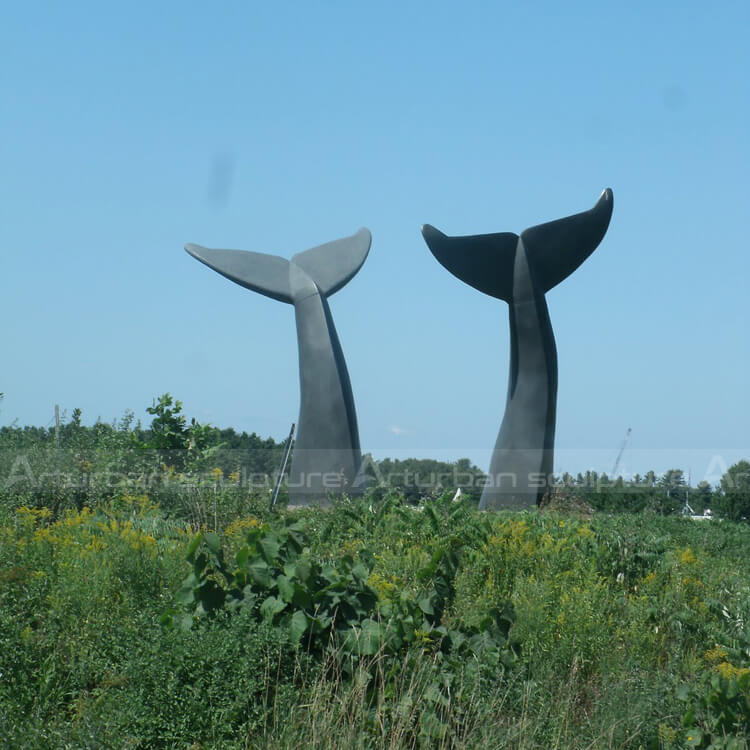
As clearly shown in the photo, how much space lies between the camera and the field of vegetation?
3531mm

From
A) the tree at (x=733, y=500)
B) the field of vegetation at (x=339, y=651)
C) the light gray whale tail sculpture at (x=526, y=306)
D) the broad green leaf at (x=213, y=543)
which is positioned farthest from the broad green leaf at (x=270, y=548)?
the tree at (x=733, y=500)

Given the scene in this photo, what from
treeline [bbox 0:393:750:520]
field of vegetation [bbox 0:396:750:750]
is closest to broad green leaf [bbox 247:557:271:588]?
field of vegetation [bbox 0:396:750:750]

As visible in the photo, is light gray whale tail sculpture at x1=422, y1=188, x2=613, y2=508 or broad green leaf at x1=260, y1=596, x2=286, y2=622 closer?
broad green leaf at x1=260, y1=596, x2=286, y2=622

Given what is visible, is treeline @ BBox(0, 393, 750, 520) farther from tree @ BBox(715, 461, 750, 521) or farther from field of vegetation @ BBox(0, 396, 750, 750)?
field of vegetation @ BBox(0, 396, 750, 750)

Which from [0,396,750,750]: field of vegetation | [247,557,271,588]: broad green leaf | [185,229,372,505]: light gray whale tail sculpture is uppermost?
[185,229,372,505]: light gray whale tail sculpture

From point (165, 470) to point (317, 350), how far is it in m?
5.05

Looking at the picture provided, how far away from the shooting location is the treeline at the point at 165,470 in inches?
385

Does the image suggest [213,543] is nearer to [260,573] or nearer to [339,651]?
[260,573]

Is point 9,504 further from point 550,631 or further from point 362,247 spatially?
point 362,247

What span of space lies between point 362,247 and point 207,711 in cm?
1415

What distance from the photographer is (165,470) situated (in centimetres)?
1158

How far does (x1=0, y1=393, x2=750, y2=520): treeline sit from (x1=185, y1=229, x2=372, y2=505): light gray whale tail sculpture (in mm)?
605

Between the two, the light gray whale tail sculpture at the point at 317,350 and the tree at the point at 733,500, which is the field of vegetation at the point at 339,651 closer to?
the light gray whale tail sculpture at the point at 317,350

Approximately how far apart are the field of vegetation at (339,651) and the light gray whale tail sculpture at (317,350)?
9.61 metres
